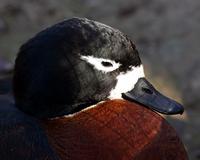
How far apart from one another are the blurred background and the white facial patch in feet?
3.31

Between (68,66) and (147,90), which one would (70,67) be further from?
(147,90)

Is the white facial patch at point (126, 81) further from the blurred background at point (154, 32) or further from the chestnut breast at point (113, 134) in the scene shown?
the blurred background at point (154, 32)

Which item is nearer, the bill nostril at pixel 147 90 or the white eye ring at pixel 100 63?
the white eye ring at pixel 100 63

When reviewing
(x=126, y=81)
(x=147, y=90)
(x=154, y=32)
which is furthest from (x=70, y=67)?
(x=154, y=32)

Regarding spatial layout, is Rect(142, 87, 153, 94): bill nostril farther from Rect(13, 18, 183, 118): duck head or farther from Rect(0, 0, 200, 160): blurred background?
Rect(0, 0, 200, 160): blurred background

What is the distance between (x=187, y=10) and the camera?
441 cm

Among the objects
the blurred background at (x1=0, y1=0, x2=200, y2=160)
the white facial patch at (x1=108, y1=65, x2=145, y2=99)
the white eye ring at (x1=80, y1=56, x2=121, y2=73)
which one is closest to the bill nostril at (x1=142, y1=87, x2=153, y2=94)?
the white facial patch at (x1=108, y1=65, x2=145, y2=99)

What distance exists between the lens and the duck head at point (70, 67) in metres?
2.36

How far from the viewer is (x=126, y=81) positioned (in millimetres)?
2490

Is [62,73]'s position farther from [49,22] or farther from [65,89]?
[49,22]

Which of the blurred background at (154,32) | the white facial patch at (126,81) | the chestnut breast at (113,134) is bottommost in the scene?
the chestnut breast at (113,134)

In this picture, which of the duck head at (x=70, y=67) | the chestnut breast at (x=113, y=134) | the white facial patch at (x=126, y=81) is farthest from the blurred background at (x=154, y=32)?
the duck head at (x=70, y=67)

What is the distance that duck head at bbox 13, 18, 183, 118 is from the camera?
2355mm

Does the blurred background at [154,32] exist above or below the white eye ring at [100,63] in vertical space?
above
